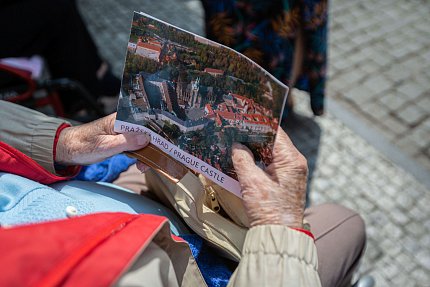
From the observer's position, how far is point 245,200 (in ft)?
3.78

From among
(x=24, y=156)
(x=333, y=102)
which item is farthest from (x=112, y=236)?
(x=333, y=102)

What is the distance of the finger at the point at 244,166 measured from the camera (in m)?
1.15

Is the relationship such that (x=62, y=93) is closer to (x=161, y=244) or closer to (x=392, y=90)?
(x=161, y=244)

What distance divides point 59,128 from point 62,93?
4.70ft

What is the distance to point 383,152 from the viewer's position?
109 inches

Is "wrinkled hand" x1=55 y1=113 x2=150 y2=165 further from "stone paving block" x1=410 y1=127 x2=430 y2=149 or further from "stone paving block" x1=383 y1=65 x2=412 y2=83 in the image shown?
"stone paving block" x1=383 y1=65 x2=412 y2=83

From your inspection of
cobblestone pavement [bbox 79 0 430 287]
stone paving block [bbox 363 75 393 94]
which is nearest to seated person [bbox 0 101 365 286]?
cobblestone pavement [bbox 79 0 430 287]

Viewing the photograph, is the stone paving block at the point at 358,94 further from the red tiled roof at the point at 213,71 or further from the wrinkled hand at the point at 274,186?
the red tiled roof at the point at 213,71

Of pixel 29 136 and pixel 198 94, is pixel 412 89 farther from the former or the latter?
pixel 29 136

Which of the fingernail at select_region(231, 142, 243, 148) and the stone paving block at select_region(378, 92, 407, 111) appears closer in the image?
the fingernail at select_region(231, 142, 243, 148)

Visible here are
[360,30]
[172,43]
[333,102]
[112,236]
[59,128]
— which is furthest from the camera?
[360,30]

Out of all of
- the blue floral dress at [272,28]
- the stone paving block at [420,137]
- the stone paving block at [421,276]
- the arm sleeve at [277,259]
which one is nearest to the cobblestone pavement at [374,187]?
the stone paving block at [421,276]

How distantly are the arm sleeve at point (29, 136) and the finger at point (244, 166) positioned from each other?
66 cm

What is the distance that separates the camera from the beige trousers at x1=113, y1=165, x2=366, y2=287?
4.72ft
